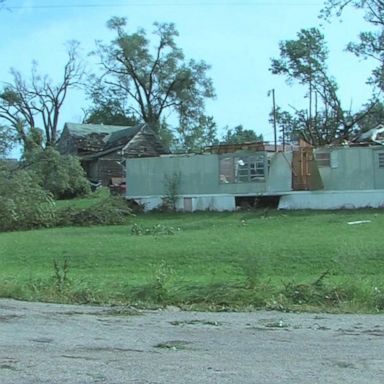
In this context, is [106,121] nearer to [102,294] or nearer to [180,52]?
[180,52]

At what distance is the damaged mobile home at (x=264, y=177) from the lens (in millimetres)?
37781

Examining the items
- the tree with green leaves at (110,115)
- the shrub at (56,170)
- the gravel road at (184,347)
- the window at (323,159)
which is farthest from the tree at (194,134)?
the gravel road at (184,347)

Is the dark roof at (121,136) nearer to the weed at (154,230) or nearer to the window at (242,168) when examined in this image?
the window at (242,168)

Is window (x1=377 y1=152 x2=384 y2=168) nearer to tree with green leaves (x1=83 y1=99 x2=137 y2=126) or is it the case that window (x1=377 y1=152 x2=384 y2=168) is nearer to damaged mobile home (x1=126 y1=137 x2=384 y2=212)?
damaged mobile home (x1=126 y1=137 x2=384 y2=212)

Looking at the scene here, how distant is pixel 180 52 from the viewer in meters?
82.1

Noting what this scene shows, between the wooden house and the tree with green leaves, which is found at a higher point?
the tree with green leaves

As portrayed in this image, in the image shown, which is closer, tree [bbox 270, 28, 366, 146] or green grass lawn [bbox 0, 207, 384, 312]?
green grass lawn [bbox 0, 207, 384, 312]

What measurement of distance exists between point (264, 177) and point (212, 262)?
21071 millimetres

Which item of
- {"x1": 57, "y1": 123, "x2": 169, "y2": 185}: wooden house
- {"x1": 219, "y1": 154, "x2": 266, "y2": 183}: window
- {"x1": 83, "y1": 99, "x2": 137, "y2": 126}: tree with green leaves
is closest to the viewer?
{"x1": 219, "y1": 154, "x2": 266, "y2": 183}: window

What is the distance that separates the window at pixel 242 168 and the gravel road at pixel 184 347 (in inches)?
1175

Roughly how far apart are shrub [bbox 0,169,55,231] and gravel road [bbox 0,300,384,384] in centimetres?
2396

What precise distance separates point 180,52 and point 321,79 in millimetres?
18725

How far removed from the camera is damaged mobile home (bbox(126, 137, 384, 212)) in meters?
37.8

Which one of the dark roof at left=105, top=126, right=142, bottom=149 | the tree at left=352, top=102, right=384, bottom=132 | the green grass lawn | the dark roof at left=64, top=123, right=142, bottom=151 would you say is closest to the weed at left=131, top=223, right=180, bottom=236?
the green grass lawn
